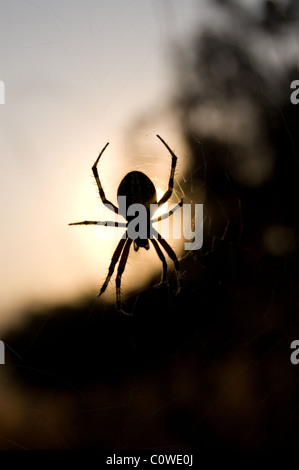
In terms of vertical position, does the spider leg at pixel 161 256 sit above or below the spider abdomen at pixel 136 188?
below

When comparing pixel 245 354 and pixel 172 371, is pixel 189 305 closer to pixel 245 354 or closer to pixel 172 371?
pixel 172 371

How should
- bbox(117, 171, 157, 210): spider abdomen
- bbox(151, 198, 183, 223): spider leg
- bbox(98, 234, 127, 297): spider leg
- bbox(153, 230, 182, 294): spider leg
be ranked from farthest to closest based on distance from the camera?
bbox(153, 230, 182, 294): spider leg < bbox(98, 234, 127, 297): spider leg < bbox(151, 198, 183, 223): spider leg < bbox(117, 171, 157, 210): spider abdomen

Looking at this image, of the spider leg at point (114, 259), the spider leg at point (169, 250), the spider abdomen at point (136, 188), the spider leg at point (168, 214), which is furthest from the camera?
the spider leg at point (169, 250)

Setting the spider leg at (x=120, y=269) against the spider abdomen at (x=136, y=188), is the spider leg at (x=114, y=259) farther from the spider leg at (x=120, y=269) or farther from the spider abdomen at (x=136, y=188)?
the spider abdomen at (x=136, y=188)

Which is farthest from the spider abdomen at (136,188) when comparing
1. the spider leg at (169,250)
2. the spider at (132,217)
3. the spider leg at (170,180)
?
the spider leg at (169,250)

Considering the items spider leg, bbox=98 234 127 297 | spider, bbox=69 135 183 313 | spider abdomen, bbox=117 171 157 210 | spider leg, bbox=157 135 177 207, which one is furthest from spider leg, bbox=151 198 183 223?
spider leg, bbox=98 234 127 297

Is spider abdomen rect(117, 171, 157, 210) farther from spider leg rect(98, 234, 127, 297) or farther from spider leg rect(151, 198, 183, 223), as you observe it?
spider leg rect(98, 234, 127, 297)

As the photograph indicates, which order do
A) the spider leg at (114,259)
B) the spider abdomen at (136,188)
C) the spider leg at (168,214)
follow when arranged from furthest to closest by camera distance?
the spider leg at (114,259)
the spider leg at (168,214)
the spider abdomen at (136,188)
